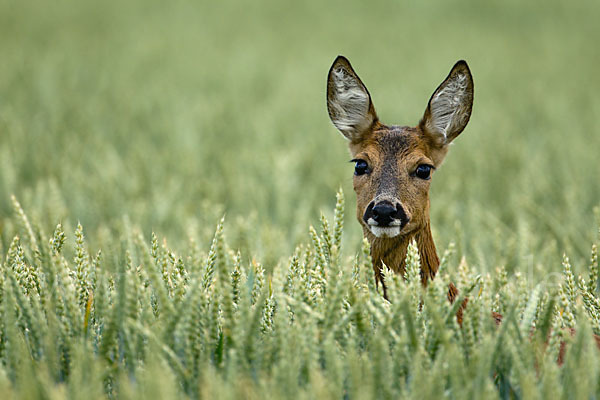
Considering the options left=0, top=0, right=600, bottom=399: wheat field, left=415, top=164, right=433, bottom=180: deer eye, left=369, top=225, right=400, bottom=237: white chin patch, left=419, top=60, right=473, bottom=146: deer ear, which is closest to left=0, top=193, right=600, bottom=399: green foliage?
left=0, top=0, right=600, bottom=399: wheat field

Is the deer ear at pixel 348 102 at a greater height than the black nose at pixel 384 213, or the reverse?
the deer ear at pixel 348 102

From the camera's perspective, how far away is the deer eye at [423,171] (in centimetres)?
315

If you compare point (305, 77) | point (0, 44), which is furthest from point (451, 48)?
point (0, 44)

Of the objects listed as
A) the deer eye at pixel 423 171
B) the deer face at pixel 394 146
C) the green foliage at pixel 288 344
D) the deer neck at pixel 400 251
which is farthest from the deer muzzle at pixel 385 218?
the green foliage at pixel 288 344

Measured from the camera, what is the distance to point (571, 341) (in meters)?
2.13

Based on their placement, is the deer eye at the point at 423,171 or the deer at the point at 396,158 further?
the deer eye at the point at 423,171

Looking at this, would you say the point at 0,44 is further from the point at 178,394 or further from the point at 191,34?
the point at 178,394

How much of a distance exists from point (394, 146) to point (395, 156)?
0.22ft

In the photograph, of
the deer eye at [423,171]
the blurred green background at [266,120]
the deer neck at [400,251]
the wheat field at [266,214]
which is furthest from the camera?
the blurred green background at [266,120]

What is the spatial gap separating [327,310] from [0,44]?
11.4m

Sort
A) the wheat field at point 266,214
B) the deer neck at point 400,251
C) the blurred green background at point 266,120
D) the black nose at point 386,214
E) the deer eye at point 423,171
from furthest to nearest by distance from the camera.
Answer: the blurred green background at point 266,120 < the deer eye at point 423,171 < the deer neck at point 400,251 < the black nose at point 386,214 < the wheat field at point 266,214

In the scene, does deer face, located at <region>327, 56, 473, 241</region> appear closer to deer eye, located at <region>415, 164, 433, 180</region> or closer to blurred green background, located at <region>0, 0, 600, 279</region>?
deer eye, located at <region>415, 164, 433, 180</region>

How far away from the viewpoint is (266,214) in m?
5.35

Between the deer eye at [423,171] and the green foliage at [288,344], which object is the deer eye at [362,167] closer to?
the deer eye at [423,171]
